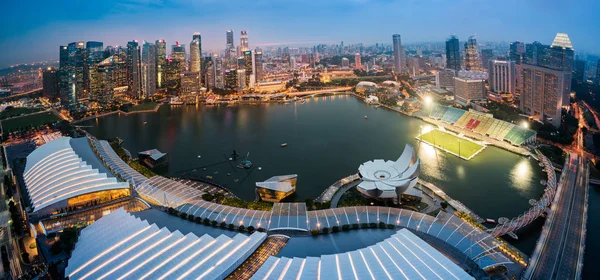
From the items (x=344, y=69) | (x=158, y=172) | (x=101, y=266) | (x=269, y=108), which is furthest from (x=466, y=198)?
(x=344, y=69)

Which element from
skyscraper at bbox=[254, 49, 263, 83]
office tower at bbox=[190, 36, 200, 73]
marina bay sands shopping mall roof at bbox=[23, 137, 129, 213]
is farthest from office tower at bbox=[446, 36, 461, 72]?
marina bay sands shopping mall roof at bbox=[23, 137, 129, 213]

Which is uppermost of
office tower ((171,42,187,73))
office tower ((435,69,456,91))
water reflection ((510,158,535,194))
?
office tower ((171,42,187,73))

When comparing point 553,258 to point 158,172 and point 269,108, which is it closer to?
point 158,172

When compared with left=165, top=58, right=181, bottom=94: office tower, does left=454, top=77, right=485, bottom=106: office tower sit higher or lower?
lower

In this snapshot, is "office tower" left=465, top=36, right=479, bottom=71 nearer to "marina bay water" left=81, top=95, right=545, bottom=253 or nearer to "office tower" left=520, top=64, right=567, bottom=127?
"office tower" left=520, top=64, right=567, bottom=127

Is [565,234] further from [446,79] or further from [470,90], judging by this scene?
[446,79]
